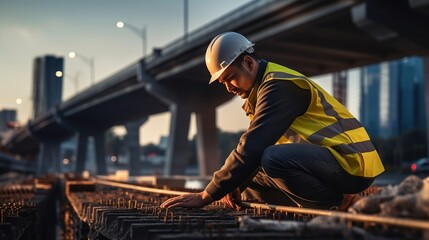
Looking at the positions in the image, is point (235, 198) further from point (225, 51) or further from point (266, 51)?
point (266, 51)

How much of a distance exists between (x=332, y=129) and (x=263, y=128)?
2.30 ft

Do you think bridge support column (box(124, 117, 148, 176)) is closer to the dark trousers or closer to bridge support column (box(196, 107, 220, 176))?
bridge support column (box(196, 107, 220, 176))

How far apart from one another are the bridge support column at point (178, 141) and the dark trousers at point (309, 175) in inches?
1803

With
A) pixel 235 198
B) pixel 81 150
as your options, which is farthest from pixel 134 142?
pixel 235 198

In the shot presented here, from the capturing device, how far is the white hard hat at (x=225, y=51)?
5715 millimetres

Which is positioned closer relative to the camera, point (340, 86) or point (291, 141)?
point (291, 141)

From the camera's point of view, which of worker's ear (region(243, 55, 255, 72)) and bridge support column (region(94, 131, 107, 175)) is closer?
worker's ear (region(243, 55, 255, 72))

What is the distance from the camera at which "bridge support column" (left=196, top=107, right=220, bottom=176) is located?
52.5m

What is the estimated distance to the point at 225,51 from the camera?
575 centimetres

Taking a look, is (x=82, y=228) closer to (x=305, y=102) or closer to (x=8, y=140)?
(x=305, y=102)

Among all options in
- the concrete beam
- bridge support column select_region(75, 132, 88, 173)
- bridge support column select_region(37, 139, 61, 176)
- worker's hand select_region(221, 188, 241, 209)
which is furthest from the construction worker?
bridge support column select_region(37, 139, 61, 176)

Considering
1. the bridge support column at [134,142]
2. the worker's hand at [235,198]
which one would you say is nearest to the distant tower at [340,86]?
the bridge support column at [134,142]

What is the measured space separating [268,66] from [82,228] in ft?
14.7

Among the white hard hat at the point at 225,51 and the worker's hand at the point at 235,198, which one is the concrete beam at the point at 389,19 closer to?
the white hard hat at the point at 225,51
